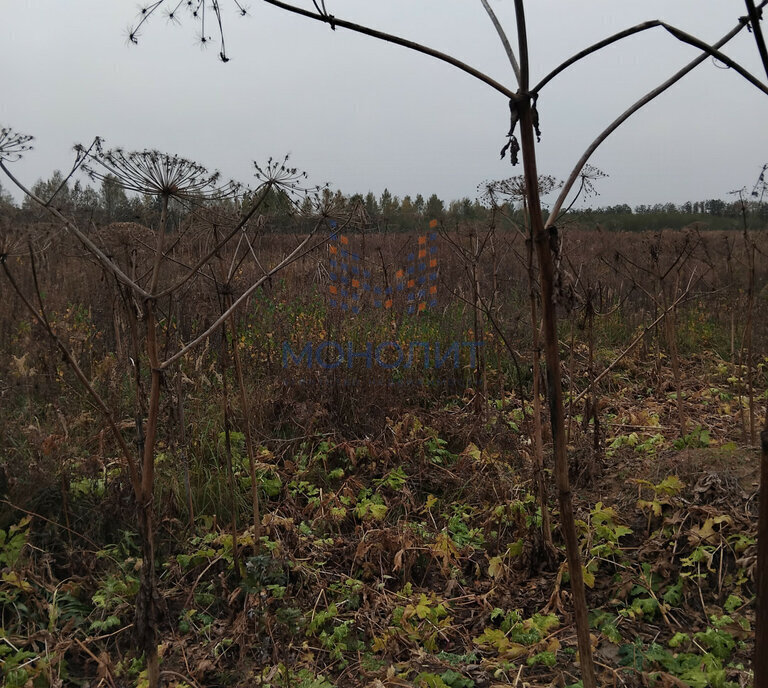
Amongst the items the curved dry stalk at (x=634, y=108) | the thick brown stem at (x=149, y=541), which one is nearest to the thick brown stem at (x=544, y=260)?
the curved dry stalk at (x=634, y=108)

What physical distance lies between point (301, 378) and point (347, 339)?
2.32 ft

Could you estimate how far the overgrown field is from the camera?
2.51 meters

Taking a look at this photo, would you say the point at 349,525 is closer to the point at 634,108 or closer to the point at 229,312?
the point at 229,312

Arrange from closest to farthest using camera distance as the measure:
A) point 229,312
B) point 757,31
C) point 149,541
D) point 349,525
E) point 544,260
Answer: point 757,31 < point 544,260 < point 149,541 < point 229,312 < point 349,525

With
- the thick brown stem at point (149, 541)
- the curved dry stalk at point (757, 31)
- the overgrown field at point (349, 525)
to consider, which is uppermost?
the curved dry stalk at point (757, 31)

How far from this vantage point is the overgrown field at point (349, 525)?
2506 millimetres

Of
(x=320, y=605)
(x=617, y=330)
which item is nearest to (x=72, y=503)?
(x=320, y=605)

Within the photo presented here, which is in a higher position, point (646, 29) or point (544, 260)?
point (646, 29)

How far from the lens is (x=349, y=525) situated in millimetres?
3678

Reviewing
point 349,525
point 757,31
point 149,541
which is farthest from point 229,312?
point 349,525

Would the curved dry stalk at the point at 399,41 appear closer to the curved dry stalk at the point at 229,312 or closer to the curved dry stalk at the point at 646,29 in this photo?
the curved dry stalk at the point at 646,29

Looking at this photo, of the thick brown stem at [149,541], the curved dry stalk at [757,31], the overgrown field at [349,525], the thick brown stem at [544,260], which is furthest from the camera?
the overgrown field at [349,525]

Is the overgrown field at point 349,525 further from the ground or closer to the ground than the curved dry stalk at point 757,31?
closer to the ground

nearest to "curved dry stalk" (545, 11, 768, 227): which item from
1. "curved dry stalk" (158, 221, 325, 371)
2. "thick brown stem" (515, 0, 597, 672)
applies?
"thick brown stem" (515, 0, 597, 672)
